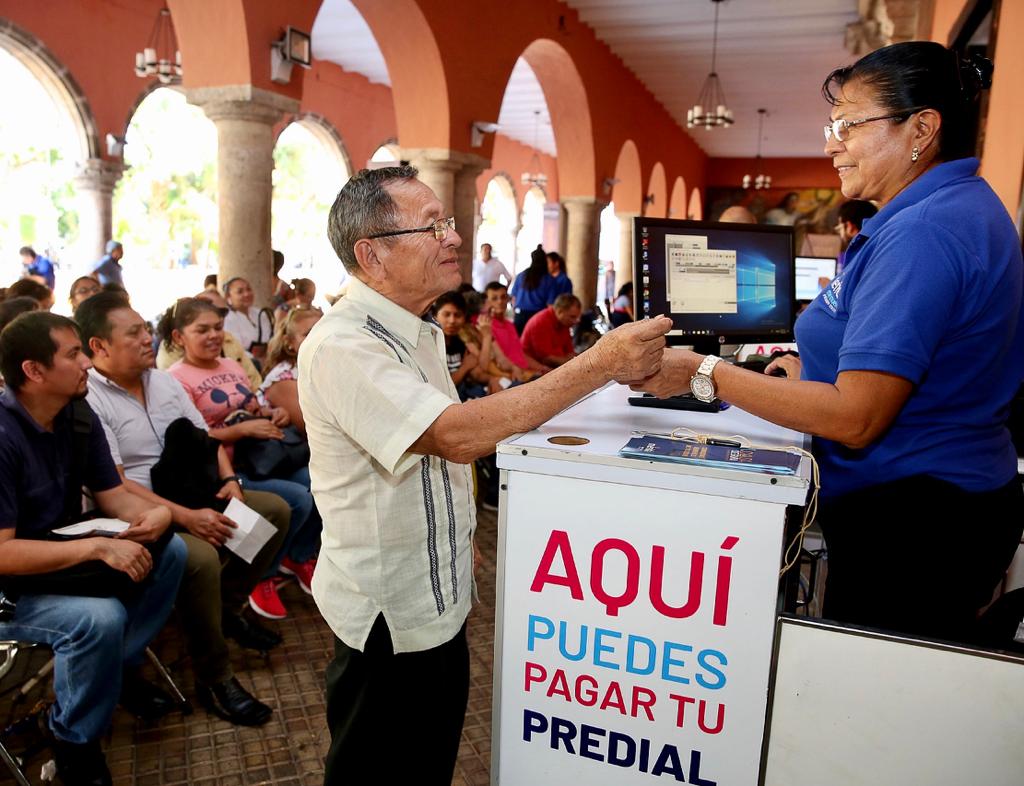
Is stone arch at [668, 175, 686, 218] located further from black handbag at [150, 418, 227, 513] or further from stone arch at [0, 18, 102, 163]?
black handbag at [150, 418, 227, 513]

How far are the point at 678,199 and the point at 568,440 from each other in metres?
19.0

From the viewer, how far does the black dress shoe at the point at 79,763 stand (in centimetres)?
209

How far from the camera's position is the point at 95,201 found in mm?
9617

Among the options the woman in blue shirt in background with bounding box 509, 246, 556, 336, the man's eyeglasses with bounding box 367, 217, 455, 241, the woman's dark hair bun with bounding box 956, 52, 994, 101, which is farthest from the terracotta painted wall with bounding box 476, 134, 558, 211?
the woman's dark hair bun with bounding box 956, 52, 994, 101

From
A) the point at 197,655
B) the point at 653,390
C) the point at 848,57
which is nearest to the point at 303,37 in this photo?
the point at 197,655

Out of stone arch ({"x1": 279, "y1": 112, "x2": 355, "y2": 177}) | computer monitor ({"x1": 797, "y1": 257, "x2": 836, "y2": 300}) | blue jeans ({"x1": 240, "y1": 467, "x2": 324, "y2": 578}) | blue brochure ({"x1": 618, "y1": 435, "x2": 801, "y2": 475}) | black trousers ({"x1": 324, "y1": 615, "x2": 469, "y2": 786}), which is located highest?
stone arch ({"x1": 279, "y1": 112, "x2": 355, "y2": 177})

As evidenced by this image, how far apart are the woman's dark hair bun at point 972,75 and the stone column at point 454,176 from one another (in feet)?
20.3

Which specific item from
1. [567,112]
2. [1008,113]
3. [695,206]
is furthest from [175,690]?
[695,206]

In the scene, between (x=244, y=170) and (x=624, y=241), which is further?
(x=624, y=241)

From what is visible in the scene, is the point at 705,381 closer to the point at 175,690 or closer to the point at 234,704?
the point at 234,704

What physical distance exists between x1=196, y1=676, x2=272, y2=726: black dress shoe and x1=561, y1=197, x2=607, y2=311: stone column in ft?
32.1

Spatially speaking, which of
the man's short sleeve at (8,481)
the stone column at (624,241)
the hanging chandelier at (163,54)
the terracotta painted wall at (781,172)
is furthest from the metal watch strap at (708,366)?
the terracotta painted wall at (781,172)

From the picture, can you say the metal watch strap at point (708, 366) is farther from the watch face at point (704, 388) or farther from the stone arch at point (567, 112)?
the stone arch at point (567, 112)

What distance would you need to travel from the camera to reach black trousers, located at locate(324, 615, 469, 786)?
5.03 ft
